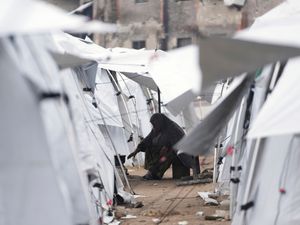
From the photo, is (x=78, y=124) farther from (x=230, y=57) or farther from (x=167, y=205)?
(x=167, y=205)

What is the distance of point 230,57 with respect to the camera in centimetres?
495

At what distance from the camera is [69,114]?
5.49m

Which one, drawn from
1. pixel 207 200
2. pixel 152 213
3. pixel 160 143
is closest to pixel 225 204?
A: pixel 207 200

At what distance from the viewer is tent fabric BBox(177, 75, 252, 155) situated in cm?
646

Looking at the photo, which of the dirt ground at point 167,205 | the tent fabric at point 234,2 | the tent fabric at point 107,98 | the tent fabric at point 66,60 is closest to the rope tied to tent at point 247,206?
the tent fabric at point 66,60

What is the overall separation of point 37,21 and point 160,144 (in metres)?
10.1

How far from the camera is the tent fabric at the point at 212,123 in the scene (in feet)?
21.2

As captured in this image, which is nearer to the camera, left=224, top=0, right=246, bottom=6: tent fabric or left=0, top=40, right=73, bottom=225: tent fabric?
left=0, top=40, right=73, bottom=225: tent fabric

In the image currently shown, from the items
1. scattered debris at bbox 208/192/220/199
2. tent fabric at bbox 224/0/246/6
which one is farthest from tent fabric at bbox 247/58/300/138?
tent fabric at bbox 224/0/246/6

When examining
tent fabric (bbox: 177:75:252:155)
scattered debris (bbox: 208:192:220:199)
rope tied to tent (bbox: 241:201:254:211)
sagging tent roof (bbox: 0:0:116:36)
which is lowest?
scattered debris (bbox: 208:192:220:199)

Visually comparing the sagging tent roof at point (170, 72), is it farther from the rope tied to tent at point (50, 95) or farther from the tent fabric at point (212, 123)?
the rope tied to tent at point (50, 95)

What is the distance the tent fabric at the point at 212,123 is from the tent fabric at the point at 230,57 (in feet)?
4.85

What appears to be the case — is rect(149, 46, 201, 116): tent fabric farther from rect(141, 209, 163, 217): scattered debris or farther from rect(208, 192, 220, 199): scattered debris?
rect(208, 192, 220, 199): scattered debris

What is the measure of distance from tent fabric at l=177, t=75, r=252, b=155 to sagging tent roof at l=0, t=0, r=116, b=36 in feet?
6.57
